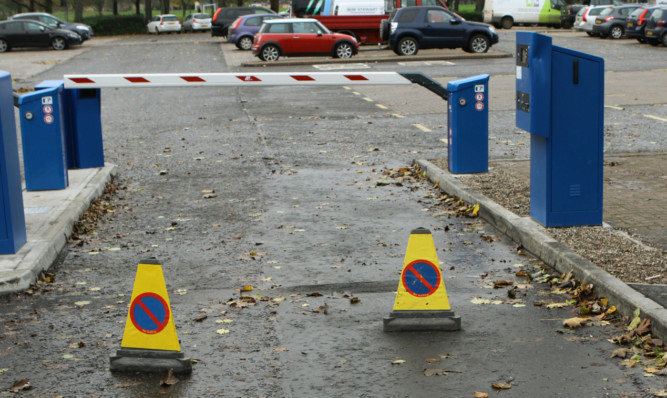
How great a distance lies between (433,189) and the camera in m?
10.4

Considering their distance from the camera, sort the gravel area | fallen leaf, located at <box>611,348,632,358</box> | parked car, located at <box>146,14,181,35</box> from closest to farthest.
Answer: fallen leaf, located at <box>611,348,632,358</box> → the gravel area → parked car, located at <box>146,14,181,35</box>

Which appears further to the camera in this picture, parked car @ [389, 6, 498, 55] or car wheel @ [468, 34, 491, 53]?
car wheel @ [468, 34, 491, 53]

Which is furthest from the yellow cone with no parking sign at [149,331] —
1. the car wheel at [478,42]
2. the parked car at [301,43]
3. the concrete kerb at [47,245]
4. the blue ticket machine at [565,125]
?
the car wheel at [478,42]

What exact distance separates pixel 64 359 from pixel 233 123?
38.9 ft

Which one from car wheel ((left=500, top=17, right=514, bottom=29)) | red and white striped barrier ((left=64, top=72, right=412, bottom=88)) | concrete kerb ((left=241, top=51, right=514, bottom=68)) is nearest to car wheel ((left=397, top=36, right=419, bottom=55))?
concrete kerb ((left=241, top=51, right=514, bottom=68))

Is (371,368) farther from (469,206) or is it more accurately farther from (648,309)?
(469,206)

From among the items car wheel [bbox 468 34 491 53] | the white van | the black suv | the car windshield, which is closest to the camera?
car wheel [bbox 468 34 491 53]

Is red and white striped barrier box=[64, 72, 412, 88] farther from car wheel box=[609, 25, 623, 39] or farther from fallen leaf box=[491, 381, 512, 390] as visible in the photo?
car wheel box=[609, 25, 623, 39]

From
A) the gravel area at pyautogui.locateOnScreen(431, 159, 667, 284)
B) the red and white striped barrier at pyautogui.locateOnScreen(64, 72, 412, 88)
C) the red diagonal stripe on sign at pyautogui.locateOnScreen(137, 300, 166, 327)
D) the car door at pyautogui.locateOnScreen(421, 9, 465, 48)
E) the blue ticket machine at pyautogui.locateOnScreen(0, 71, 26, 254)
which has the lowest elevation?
the gravel area at pyautogui.locateOnScreen(431, 159, 667, 284)

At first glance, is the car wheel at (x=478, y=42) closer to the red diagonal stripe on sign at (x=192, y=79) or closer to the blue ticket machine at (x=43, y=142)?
the red diagonal stripe on sign at (x=192, y=79)

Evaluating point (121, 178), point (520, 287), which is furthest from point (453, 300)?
point (121, 178)

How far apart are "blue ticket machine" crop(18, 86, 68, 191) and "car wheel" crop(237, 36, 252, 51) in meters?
31.9

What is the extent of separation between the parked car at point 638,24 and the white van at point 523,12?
57.4 feet

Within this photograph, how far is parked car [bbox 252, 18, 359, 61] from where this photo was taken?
33.1 m
